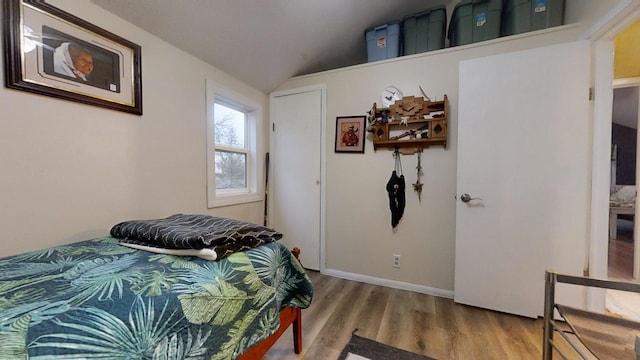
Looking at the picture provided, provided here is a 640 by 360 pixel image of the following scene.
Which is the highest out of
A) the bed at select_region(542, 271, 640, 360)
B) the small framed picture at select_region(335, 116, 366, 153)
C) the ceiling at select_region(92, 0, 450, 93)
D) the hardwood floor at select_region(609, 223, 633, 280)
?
the ceiling at select_region(92, 0, 450, 93)

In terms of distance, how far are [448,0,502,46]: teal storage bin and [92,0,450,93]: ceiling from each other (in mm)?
542

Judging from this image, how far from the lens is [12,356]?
0.48 meters

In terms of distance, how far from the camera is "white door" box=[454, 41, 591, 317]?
169 centimetres

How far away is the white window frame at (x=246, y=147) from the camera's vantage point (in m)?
2.10

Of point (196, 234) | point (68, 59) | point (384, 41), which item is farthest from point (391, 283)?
point (68, 59)

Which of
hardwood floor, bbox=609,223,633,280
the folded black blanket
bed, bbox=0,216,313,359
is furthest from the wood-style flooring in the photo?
hardwood floor, bbox=609,223,633,280

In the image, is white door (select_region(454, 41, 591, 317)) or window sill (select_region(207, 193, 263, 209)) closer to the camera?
white door (select_region(454, 41, 591, 317))

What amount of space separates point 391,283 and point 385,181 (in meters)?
0.99

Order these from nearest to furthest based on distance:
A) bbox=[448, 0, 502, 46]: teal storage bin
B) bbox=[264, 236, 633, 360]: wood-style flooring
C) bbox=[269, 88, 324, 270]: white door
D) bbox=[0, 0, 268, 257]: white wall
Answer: bbox=[0, 0, 268, 257]: white wall
bbox=[264, 236, 633, 360]: wood-style flooring
bbox=[448, 0, 502, 46]: teal storage bin
bbox=[269, 88, 324, 270]: white door

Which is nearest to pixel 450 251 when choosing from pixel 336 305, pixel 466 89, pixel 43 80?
pixel 336 305

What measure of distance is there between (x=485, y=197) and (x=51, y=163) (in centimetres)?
276

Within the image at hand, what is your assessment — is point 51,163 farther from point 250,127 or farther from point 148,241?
point 250,127

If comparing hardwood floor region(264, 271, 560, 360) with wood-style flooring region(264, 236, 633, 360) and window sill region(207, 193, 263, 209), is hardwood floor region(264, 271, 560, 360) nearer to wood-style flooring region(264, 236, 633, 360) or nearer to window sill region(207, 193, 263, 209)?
wood-style flooring region(264, 236, 633, 360)

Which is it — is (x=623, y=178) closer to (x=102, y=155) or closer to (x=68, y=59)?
(x=102, y=155)
